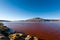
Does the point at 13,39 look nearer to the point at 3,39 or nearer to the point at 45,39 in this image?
the point at 3,39

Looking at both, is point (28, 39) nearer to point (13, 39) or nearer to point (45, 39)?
point (13, 39)

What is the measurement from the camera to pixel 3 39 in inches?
360

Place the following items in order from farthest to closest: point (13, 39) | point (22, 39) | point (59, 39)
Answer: point (59, 39), point (22, 39), point (13, 39)

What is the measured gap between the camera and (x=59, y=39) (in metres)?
13.6

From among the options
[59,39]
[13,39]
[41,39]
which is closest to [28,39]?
[13,39]

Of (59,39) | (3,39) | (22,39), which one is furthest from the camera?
(59,39)

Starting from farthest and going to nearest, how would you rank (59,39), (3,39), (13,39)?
(59,39) → (13,39) → (3,39)

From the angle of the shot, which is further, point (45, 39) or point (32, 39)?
point (45, 39)

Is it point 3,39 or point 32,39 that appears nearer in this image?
point 3,39

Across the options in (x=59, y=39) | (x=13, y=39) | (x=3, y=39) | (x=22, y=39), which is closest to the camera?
Answer: (x=3, y=39)

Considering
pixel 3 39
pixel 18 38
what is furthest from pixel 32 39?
pixel 3 39

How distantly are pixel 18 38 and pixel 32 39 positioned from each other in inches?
54.7

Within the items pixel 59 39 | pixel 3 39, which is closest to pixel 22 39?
pixel 3 39

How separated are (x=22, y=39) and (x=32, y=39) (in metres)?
0.98
